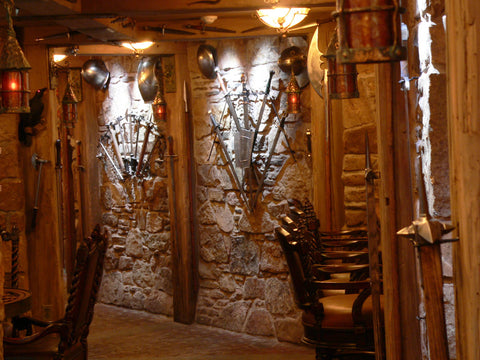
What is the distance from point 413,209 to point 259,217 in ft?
11.9

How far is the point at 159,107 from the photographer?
6.60 m

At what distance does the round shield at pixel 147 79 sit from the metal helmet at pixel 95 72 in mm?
551

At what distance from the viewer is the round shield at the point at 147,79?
6742mm

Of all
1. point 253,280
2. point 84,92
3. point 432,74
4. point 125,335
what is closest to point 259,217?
point 253,280

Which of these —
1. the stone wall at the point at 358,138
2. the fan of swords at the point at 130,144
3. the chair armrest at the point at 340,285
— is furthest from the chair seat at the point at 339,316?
the fan of swords at the point at 130,144

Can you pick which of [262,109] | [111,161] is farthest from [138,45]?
[111,161]

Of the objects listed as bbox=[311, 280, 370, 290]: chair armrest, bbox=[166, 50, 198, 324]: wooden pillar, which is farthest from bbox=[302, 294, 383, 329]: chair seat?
bbox=[166, 50, 198, 324]: wooden pillar

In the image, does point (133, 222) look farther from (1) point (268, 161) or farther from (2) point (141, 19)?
(2) point (141, 19)

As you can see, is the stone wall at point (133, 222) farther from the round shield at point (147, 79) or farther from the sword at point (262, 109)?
the sword at point (262, 109)

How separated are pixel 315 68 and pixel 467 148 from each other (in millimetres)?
3557

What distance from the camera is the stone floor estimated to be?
5609 mm

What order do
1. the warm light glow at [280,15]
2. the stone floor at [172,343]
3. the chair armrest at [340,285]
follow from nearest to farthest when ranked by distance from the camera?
the chair armrest at [340,285], the warm light glow at [280,15], the stone floor at [172,343]

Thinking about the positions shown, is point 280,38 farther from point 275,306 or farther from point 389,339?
point 389,339

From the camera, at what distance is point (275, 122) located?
602cm
